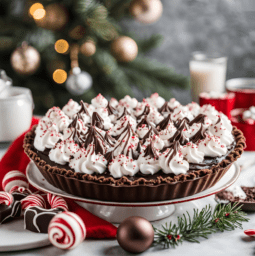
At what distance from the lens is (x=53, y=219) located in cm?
136

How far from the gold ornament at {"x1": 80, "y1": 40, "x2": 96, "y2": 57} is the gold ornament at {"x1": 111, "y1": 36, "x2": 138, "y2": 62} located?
0.18 m

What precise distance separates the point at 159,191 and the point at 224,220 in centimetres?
34

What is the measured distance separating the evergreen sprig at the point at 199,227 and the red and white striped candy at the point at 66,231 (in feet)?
1.09

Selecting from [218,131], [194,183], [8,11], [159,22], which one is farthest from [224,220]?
[159,22]

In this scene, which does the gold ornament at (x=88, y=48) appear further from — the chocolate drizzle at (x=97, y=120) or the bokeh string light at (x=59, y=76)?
the chocolate drizzle at (x=97, y=120)

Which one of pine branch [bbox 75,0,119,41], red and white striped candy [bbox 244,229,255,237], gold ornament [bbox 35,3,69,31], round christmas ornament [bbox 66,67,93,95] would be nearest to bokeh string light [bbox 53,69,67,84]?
round christmas ornament [bbox 66,67,93,95]

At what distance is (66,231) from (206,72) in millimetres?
2537

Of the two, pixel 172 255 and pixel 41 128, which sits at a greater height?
pixel 41 128

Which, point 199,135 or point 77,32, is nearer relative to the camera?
point 199,135

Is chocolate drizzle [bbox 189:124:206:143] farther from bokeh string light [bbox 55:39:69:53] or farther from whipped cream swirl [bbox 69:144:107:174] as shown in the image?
bokeh string light [bbox 55:39:69:53]

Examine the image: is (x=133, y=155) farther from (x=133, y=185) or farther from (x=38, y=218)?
(x=38, y=218)

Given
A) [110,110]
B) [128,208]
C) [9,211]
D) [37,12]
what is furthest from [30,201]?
[37,12]

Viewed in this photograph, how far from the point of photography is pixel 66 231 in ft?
4.38

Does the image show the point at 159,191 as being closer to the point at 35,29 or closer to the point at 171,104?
the point at 171,104
